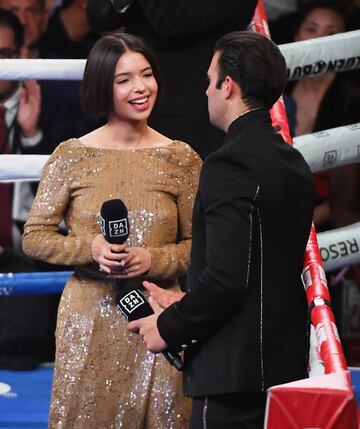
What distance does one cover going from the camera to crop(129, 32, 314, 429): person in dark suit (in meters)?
2.20

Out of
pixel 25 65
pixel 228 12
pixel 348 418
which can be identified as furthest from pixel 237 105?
pixel 25 65

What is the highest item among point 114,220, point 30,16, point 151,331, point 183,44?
point 30,16

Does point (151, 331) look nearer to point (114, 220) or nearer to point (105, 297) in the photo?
point (114, 220)

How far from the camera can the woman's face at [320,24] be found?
4590 mm

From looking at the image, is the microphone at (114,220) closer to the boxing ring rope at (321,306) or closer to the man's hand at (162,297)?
the man's hand at (162,297)

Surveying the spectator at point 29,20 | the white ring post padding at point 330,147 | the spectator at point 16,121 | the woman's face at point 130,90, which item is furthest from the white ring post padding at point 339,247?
the spectator at point 29,20

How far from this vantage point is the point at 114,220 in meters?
2.46

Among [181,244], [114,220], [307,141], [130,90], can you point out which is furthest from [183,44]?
[114,220]

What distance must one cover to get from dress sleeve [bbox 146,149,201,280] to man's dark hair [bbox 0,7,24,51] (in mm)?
1854

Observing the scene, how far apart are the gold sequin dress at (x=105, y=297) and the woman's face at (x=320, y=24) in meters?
1.92

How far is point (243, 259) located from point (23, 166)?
57.1 inches

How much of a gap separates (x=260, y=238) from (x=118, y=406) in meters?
0.76

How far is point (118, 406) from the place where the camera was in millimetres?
2799

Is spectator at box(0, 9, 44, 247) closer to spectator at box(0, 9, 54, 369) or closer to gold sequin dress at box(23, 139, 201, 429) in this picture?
spectator at box(0, 9, 54, 369)
